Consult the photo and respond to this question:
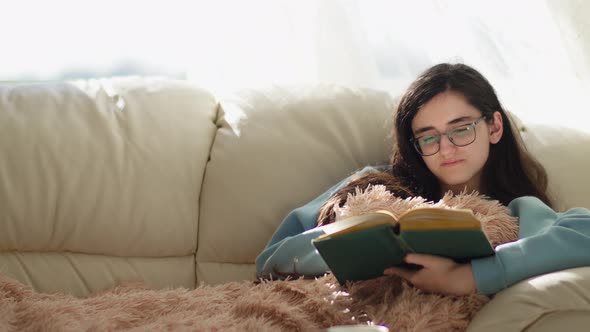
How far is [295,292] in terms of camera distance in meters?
1.46

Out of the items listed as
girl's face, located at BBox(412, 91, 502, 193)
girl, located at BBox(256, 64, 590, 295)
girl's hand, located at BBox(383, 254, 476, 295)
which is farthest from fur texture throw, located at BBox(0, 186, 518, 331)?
girl's face, located at BBox(412, 91, 502, 193)

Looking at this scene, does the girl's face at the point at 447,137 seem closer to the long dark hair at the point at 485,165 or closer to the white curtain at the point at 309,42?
the long dark hair at the point at 485,165

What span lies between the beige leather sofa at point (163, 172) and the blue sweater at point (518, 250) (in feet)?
0.63

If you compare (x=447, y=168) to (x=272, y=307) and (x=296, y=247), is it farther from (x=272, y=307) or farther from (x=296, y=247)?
(x=272, y=307)

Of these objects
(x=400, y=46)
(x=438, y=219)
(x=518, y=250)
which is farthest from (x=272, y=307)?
(x=400, y=46)

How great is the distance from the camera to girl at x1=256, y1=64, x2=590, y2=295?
1673 mm

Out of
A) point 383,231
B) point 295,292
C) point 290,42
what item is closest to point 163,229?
point 295,292

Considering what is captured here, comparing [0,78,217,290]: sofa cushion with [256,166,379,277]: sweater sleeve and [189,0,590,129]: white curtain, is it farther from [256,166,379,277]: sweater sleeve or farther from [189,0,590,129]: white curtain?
[189,0,590,129]: white curtain

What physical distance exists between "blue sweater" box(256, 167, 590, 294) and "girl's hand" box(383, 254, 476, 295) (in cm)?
2

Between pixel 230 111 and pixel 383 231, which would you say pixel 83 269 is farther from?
pixel 383 231

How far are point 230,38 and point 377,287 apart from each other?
53.0 inches

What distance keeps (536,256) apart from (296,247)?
0.54 meters

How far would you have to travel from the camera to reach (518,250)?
1.42m

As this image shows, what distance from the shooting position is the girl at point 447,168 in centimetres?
167
